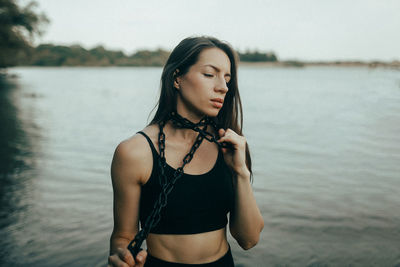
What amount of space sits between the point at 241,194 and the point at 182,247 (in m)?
0.49

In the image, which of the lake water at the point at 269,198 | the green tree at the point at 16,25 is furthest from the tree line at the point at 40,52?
the lake water at the point at 269,198

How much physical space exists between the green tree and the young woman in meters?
44.7

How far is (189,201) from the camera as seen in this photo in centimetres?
226

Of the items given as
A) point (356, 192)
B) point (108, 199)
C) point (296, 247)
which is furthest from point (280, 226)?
point (108, 199)

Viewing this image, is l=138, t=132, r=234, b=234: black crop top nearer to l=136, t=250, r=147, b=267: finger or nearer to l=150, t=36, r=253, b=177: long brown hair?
l=150, t=36, r=253, b=177: long brown hair

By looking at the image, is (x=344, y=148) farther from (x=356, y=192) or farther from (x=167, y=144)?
(x=167, y=144)

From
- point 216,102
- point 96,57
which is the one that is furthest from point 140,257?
point 96,57

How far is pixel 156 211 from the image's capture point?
2.01m

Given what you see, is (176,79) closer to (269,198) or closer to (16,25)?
(269,198)

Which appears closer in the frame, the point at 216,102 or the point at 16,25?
the point at 216,102

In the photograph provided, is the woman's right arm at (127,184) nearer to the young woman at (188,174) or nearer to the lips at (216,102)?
the young woman at (188,174)

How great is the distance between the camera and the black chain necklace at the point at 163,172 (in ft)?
6.16

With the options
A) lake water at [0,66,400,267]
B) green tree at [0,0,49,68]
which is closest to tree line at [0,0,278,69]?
green tree at [0,0,49,68]

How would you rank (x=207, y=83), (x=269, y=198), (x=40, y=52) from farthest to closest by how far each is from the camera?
1. (x=40, y=52)
2. (x=269, y=198)
3. (x=207, y=83)
